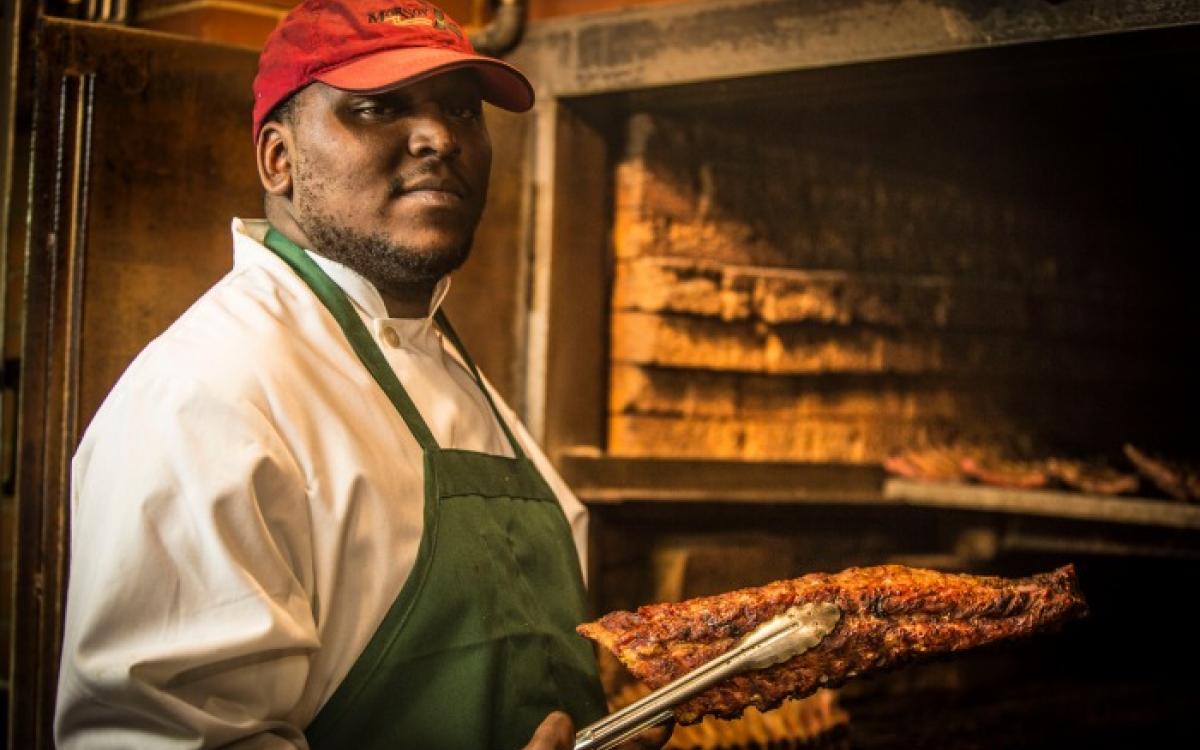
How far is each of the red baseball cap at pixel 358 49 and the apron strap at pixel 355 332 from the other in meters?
0.26

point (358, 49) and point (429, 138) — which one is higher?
point (358, 49)

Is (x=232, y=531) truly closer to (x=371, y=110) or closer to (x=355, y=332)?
(x=355, y=332)

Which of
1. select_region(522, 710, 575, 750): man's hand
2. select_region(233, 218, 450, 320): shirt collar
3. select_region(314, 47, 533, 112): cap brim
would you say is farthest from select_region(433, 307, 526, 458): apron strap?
select_region(522, 710, 575, 750): man's hand

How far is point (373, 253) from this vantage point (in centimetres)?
223

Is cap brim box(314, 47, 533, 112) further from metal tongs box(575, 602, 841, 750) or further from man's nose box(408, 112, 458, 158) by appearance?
metal tongs box(575, 602, 841, 750)

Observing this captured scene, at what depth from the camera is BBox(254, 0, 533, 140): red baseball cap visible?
7.05 feet

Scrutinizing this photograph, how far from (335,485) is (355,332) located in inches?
15.0

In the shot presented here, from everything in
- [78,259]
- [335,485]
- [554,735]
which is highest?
[78,259]

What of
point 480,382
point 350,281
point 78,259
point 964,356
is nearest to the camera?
point 350,281

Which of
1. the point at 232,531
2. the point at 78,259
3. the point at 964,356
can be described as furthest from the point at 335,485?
the point at 964,356

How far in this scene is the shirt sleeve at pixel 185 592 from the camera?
169 centimetres

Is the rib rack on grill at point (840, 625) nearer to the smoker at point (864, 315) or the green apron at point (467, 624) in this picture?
the green apron at point (467, 624)

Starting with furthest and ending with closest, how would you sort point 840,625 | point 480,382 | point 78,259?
point 78,259
point 480,382
point 840,625

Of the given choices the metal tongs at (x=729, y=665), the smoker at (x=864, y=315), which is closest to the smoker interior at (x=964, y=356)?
the smoker at (x=864, y=315)
